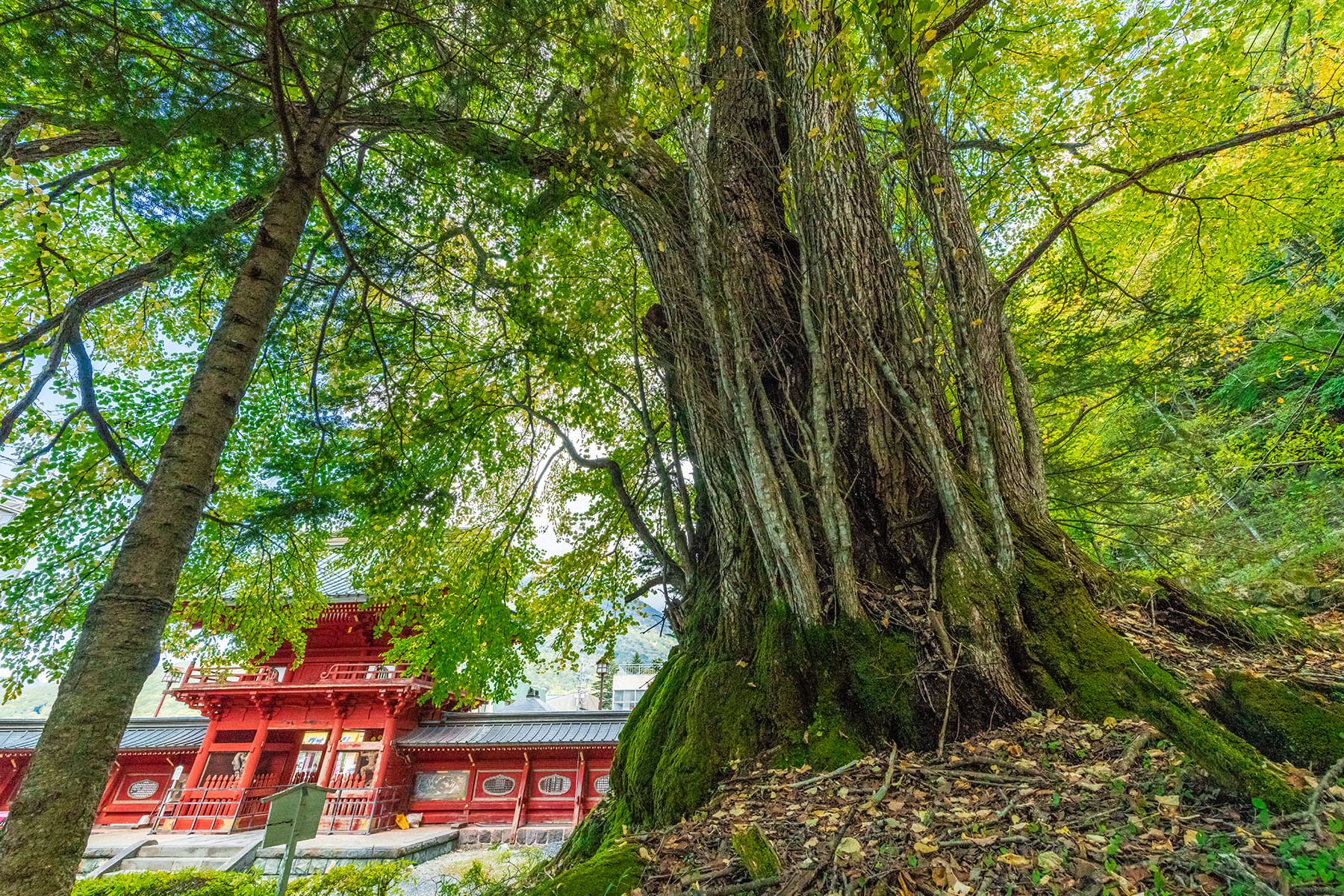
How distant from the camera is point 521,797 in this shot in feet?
38.1

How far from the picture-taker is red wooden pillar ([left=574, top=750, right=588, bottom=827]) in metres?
11.5

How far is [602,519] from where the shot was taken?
6523 millimetres

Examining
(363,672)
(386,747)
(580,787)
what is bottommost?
(580,787)

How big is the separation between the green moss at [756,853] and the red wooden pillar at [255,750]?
14.5 m

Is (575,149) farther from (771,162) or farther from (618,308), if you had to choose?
(618,308)

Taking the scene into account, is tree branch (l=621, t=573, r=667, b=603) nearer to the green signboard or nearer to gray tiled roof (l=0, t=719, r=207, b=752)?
the green signboard

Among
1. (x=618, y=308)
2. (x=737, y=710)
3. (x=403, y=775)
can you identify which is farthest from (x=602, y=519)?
(x=403, y=775)

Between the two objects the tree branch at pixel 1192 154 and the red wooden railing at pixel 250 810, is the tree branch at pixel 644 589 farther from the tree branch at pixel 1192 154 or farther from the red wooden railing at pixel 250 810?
the red wooden railing at pixel 250 810

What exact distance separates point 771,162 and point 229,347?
12.0 feet

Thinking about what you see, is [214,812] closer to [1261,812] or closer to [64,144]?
[64,144]

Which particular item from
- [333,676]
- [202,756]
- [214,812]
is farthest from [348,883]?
[202,756]

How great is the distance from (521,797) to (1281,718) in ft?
42.9

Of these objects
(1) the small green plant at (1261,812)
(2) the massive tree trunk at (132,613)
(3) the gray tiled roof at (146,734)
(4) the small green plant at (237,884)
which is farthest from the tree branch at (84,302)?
(3) the gray tiled roof at (146,734)

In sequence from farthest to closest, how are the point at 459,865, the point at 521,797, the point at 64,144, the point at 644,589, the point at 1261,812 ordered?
the point at 521,797 → the point at 459,865 → the point at 644,589 → the point at 64,144 → the point at 1261,812
